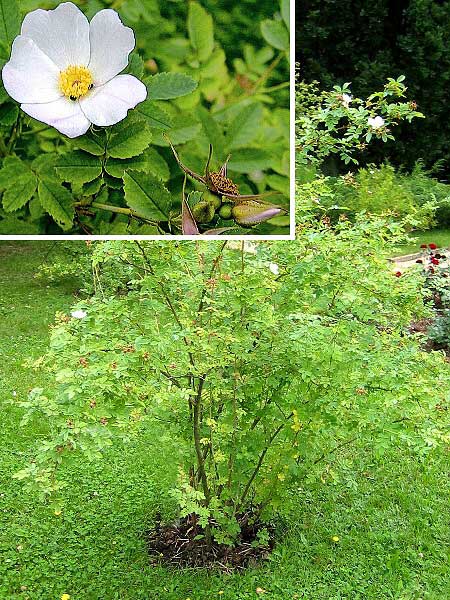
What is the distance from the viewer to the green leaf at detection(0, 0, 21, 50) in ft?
2.92

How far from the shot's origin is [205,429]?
8.74 ft

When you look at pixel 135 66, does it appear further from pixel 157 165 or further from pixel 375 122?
pixel 375 122

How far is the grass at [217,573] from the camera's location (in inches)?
112

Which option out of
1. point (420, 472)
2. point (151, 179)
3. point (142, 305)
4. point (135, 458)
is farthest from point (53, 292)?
point (151, 179)

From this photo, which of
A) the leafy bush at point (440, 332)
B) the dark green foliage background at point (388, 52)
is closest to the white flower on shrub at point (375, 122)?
the leafy bush at point (440, 332)

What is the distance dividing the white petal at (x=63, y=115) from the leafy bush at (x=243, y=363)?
1.25m

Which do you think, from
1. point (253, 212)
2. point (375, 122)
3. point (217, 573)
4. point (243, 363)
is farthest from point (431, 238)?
point (253, 212)

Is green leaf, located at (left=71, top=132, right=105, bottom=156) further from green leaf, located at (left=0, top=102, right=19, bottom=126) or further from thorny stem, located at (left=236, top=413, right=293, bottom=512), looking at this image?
thorny stem, located at (left=236, top=413, right=293, bottom=512)

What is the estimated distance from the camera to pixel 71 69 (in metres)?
0.91

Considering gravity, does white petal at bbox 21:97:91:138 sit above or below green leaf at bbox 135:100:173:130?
above

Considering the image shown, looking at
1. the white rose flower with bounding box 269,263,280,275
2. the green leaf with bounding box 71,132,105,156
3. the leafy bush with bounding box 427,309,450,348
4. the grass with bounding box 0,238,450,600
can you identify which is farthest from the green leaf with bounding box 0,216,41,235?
the leafy bush with bounding box 427,309,450,348

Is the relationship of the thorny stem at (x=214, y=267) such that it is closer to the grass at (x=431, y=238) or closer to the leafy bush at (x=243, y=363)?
the leafy bush at (x=243, y=363)

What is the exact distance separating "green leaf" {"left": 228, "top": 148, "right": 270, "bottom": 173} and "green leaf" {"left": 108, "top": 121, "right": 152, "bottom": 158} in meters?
0.11

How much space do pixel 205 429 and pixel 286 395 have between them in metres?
0.38
